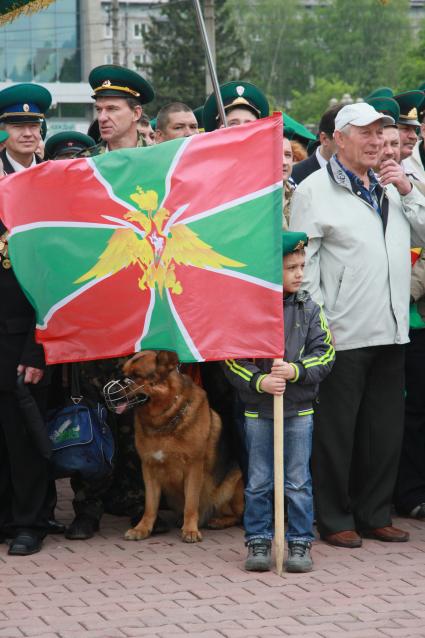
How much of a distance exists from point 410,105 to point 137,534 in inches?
141

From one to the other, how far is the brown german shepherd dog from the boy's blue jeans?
2.15ft

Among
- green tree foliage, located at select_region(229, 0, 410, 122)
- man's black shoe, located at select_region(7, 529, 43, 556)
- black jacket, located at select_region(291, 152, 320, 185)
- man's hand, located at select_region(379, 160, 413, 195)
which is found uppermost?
green tree foliage, located at select_region(229, 0, 410, 122)

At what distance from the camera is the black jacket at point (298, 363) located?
271 inches

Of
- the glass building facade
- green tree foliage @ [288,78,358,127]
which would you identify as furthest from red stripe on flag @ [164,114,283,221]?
green tree foliage @ [288,78,358,127]

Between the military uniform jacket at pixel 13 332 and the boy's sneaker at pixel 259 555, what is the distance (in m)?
1.54

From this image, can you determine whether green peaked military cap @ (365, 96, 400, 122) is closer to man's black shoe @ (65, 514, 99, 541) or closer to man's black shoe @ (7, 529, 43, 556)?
man's black shoe @ (65, 514, 99, 541)

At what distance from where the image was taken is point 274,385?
6719mm

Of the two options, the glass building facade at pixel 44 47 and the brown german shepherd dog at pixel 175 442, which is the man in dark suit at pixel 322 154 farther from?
the glass building facade at pixel 44 47

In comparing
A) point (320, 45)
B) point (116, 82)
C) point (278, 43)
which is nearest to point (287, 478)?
point (116, 82)

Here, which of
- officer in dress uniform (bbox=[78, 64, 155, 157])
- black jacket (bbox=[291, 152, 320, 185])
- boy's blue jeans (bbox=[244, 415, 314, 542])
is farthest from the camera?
black jacket (bbox=[291, 152, 320, 185])

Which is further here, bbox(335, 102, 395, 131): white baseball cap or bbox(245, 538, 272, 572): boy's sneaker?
bbox(335, 102, 395, 131): white baseball cap

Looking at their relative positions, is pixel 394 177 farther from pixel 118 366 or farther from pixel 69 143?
pixel 69 143

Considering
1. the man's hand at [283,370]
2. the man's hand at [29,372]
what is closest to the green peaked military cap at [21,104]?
the man's hand at [29,372]

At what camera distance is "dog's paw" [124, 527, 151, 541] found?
7.58 metres
